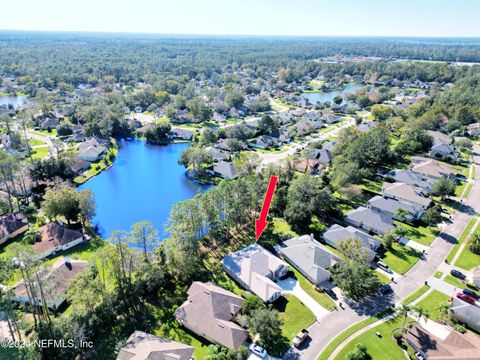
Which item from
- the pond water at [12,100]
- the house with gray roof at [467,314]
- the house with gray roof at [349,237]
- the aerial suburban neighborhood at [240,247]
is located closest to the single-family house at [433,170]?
the aerial suburban neighborhood at [240,247]

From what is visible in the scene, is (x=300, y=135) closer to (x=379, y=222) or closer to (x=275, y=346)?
(x=379, y=222)

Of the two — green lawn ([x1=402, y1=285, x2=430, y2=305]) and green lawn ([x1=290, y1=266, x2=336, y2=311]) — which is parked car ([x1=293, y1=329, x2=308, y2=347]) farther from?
green lawn ([x1=402, y1=285, x2=430, y2=305])

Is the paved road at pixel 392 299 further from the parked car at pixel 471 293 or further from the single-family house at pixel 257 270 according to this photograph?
the single-family house at pixel 257 270

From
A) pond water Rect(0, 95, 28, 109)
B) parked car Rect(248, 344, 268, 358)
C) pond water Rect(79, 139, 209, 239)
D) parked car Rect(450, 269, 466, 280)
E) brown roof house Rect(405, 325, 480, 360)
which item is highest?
pond water Rect(0, 95, 28, 109)

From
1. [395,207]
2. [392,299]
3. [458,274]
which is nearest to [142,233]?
[392,299]

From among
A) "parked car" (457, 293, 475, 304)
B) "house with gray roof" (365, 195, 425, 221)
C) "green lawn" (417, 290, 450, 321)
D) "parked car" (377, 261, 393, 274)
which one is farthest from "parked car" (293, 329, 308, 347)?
"house with gray roof" (365, 195, 425, 221)

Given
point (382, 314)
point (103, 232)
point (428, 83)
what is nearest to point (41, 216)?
point (103, 232)

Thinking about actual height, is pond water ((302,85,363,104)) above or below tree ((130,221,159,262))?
below
